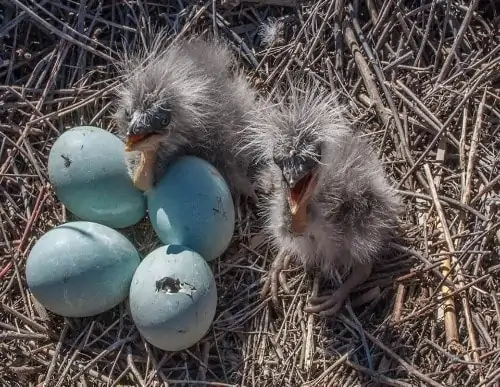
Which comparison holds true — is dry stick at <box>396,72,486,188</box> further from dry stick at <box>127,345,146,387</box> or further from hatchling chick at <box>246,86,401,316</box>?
dry stick at <box>127,345,146,387</box>

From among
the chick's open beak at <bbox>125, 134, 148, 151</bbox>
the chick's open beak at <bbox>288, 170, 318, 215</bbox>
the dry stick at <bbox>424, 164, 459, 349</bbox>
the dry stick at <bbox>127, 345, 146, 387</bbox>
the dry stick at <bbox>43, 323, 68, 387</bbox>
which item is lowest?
the dry stick at <bbox>43, 323, 68, 387</bbox>

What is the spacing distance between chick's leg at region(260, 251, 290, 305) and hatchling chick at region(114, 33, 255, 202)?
0.22m

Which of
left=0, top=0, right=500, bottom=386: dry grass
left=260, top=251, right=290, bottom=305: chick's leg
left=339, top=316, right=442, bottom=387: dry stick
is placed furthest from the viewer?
left=260, top=251, right=290, bottom=305: chick's leg

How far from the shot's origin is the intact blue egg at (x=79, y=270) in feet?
6.17

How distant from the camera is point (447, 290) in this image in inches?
77.5

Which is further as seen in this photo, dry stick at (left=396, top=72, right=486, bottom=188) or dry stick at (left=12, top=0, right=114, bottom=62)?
dry stick at (left=12, top=0, right=114, bottom=62)

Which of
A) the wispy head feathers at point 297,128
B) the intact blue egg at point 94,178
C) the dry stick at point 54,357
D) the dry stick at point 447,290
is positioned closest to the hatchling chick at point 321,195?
the wispy head feathers at point 297,128

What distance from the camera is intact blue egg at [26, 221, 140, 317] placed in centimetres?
188

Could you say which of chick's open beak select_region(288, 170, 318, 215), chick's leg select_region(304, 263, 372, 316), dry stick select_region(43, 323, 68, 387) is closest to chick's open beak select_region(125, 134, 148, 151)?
chick's open beak select_region(288, 170, 318, 215)

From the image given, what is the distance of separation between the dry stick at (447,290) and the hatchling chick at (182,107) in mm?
501

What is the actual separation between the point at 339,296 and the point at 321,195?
275mm

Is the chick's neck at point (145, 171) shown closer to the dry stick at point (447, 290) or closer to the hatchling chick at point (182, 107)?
the hatchling chick at point (182, 107)

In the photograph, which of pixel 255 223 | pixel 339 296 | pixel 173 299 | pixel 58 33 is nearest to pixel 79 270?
pixel 173 299

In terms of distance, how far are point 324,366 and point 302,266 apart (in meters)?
0.29
